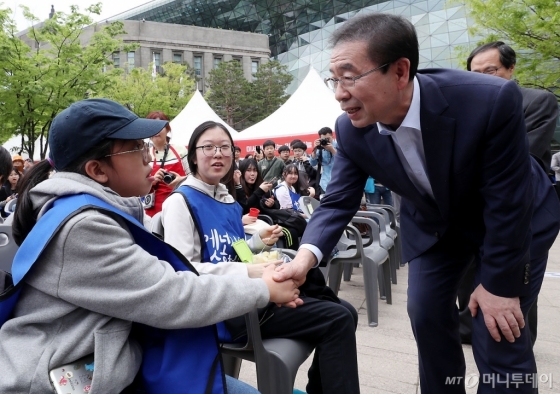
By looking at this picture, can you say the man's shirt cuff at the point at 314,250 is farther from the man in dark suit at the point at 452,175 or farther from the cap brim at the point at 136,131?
the cap brim at the point at 136,131

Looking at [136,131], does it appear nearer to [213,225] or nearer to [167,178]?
[213,225]

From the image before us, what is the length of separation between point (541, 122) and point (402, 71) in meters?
1.48

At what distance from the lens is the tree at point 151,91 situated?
26.7 m

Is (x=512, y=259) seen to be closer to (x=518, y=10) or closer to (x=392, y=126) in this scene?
(x=392, y=126)

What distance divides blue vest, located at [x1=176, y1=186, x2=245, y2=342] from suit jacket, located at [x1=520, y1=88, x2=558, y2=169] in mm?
1811

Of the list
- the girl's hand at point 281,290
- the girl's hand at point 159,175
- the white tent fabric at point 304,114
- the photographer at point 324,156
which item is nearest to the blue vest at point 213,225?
the girl's hand at point 281,290

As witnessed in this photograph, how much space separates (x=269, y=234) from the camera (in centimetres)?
268

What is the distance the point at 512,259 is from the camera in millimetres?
1615

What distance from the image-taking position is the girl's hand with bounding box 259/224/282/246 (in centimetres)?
265

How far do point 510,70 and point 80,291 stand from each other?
275 centimetres

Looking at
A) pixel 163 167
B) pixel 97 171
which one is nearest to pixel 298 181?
pixel 163 167

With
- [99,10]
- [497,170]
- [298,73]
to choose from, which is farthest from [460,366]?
[298,73]

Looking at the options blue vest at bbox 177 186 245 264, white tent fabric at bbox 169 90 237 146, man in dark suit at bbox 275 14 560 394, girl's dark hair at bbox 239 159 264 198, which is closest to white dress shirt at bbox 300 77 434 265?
man in dark suit at bbox 275 14 560 394

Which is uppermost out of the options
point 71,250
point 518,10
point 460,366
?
point 518,10
